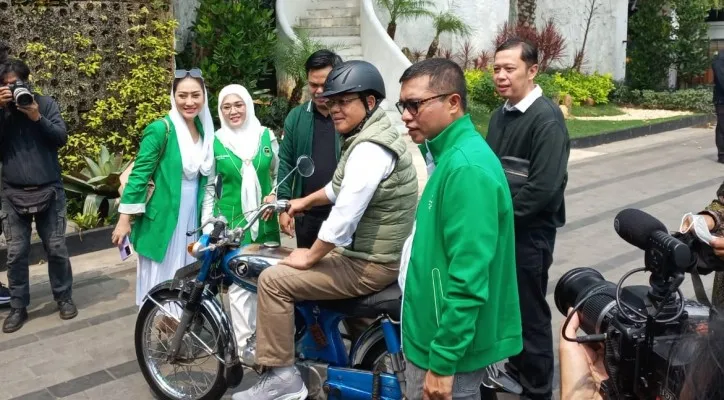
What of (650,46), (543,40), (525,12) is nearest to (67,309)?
(543,40)

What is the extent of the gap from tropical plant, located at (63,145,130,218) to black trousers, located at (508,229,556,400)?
4.59 m

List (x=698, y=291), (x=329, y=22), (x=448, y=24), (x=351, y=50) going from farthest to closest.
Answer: (x=448, y=24), (x=329, y=22), (x=351, y=50), (x=698, y=291)

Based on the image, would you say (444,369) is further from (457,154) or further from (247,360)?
(247,360)

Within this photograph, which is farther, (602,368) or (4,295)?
(4,295)

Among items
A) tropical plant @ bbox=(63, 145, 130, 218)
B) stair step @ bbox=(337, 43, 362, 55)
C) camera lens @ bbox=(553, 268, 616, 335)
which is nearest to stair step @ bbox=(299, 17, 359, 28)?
stair step @ bbox=(337, 43, 362, 55)

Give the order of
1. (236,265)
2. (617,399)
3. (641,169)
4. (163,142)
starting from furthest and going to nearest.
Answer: (641,169) → (163,142) → (236,265) → (617,399)

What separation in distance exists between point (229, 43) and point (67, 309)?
5134 millimetres

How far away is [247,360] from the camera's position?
3879 millimetres

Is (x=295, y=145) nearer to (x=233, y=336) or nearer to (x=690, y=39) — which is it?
(x=233, y=336)

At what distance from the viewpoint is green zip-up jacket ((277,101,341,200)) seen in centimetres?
442

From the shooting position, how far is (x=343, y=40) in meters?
13.4

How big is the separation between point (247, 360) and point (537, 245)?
5.03 ft

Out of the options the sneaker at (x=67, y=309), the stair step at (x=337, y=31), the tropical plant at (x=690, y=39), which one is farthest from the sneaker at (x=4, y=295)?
the tropical plant at (x=690, y=39)

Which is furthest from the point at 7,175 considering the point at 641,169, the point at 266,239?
the point at 641,169
